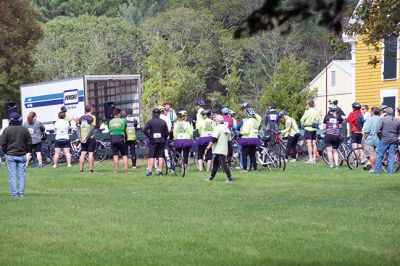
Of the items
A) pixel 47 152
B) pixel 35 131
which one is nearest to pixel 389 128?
pixel 35 131

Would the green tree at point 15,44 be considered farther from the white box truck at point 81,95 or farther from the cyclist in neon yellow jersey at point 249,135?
the cyclist in neon yellow jersey at point 249,135

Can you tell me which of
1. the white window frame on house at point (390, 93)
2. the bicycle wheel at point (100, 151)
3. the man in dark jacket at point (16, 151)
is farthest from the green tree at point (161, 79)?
the man in dark jacket at point (16, 151)

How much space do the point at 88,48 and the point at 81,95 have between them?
→ 36118mm

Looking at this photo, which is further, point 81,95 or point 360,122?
point 81,95

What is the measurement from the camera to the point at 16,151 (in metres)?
18.7

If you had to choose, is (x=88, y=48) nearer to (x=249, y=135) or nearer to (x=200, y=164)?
(x=200, y=164)

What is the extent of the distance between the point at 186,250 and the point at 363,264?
2.30m

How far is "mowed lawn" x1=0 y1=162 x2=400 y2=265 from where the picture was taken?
11.0 metres

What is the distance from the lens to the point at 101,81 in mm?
36344

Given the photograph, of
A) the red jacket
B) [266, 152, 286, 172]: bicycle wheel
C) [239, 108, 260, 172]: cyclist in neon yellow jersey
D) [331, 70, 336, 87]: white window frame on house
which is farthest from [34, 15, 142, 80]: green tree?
[239, 108, 260, 172]: cyclist in neon yellow jersey

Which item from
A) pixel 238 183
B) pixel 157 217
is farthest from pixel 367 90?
pixel 157 217

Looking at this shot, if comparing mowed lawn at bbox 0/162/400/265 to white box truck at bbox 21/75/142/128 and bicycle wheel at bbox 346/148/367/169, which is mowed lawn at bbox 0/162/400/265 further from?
white box truck at bbox 21/75/142/128

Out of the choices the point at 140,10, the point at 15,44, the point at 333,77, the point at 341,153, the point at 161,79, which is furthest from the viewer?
the point at 140,10

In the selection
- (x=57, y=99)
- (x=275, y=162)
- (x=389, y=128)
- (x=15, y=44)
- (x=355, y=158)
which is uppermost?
(x=15, y=44)
